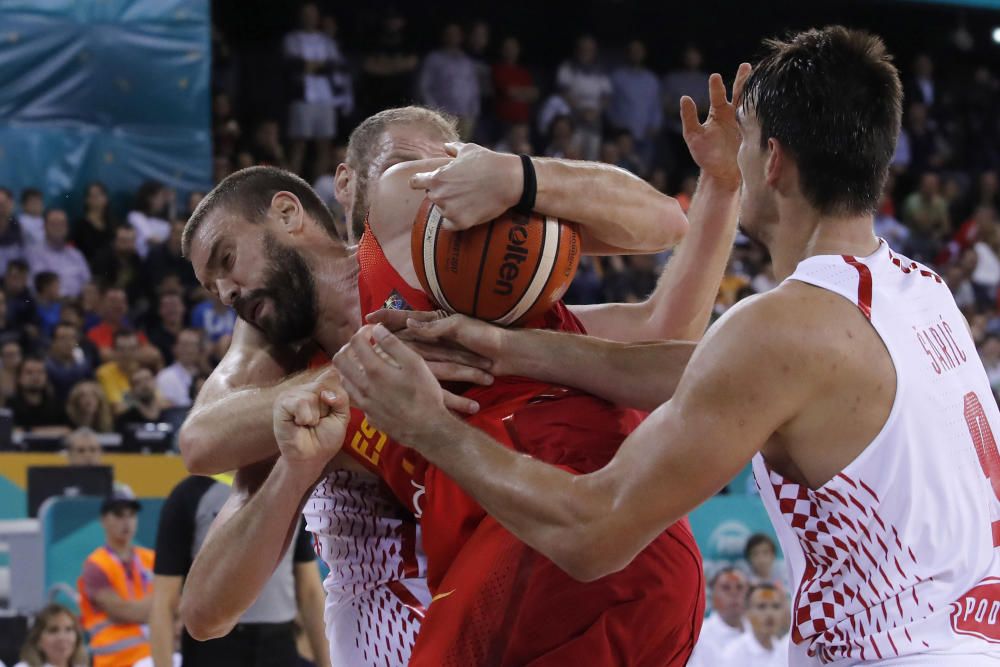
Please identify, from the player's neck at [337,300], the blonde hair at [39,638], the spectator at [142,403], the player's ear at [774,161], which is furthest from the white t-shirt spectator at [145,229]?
the player's ear at [774,161]

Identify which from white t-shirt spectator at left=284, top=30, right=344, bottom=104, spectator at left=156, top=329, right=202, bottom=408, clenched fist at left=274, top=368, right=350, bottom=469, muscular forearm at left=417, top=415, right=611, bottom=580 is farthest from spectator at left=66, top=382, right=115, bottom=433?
muscular forearm at left=417, top=415, right=611, bottom=580

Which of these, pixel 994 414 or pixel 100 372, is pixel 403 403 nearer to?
pixel 994 414

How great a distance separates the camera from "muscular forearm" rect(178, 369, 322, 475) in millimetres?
3629

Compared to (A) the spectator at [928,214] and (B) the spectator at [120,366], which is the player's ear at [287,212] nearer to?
(B) the spectator at [120,366]

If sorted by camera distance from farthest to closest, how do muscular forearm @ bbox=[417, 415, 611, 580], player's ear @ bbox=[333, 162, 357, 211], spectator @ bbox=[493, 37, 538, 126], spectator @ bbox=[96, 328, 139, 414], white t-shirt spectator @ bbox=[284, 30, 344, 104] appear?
spectator @ bbox=[493, 37, 538, 126] → white t-shirt spectator @ bbox=[284, 30, 344, 104] → spectator @ bbox=[96, 328, 139, 414] → player's ear @ bbox=[333, 162, 357, 211] → muscular forearm @ bbox=[417, 415, 611, 580]

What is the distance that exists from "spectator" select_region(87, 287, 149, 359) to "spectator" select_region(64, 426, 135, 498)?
2.64 metres

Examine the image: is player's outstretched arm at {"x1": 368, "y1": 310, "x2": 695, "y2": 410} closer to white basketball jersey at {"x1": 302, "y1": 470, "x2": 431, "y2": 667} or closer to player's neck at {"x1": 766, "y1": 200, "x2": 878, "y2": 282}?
player's neck at {"x1": 766, "y1": 200, "x2": 878, "y2": 282}

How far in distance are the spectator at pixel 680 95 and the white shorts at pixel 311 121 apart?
5.14m

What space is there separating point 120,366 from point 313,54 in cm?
571

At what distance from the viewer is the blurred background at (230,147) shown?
9.27 meters

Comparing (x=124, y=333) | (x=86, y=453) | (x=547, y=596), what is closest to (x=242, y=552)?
(x=547, y=596)

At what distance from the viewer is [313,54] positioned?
1552cm

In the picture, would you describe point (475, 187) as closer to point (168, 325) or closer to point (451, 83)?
point (168, 325)

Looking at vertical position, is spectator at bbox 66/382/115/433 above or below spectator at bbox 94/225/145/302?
below
